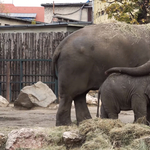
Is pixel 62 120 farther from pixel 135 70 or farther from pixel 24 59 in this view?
pixel 24 59

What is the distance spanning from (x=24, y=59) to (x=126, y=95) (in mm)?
8044

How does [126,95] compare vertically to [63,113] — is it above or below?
above

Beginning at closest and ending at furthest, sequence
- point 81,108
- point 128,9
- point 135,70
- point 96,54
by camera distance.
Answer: point 135,70
point 96,54
point 81,108
point 128,9

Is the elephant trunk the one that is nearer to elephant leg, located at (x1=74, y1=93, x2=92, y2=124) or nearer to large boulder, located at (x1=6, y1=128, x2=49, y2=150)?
elephant leg, located at (x1=74, y1=93, x2=92, y2=124)

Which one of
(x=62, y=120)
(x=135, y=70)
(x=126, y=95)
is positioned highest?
(x=135, y=70)

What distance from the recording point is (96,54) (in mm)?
7578

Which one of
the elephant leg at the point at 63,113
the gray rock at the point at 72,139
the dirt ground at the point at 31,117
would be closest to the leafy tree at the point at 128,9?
the dirt ground at the point at 31,117

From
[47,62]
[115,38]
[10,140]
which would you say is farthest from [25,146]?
[47,62]

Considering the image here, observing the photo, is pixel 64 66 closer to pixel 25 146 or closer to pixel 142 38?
pixel 142 38

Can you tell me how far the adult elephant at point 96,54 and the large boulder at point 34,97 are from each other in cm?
454

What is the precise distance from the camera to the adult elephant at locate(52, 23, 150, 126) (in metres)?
7.56

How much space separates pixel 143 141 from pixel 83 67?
2296 mm

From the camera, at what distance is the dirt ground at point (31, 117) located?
8.75 metres

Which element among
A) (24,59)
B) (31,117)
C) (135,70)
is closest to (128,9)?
(24,59)
